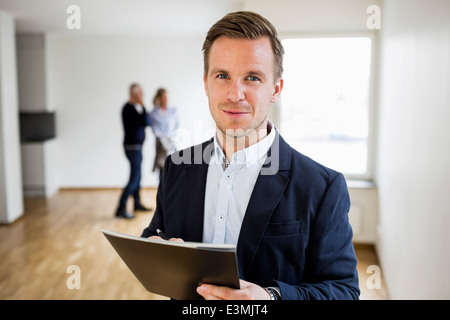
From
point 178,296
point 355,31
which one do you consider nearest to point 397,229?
point 355,31

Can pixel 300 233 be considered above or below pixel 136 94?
below

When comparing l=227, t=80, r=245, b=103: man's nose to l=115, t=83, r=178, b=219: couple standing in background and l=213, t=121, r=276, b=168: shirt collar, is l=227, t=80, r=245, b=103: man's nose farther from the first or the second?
l=115, t=83, r=178, b=219: couple standing in background

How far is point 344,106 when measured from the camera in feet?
13.3

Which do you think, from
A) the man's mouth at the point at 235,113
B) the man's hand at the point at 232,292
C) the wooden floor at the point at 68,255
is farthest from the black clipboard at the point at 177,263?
the wooden floor at the point at 68,255

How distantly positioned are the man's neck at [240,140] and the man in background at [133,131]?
3.63 metres

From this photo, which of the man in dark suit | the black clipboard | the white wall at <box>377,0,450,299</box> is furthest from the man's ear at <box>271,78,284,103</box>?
the white wall at <box>377,0,450,299</box>

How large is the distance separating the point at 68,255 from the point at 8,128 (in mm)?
1604

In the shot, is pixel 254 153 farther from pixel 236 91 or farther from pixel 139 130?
pixel 139 130

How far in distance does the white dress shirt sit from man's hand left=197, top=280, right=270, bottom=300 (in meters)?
0.15

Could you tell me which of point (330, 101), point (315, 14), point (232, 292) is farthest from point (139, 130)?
point (232, 292)

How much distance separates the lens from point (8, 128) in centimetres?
459

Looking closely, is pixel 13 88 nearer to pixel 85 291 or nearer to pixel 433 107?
pixel 85 291

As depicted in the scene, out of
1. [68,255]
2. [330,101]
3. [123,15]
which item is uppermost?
[123,15]

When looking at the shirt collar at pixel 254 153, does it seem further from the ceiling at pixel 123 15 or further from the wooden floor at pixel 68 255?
the ceiling at pixel 123 15
